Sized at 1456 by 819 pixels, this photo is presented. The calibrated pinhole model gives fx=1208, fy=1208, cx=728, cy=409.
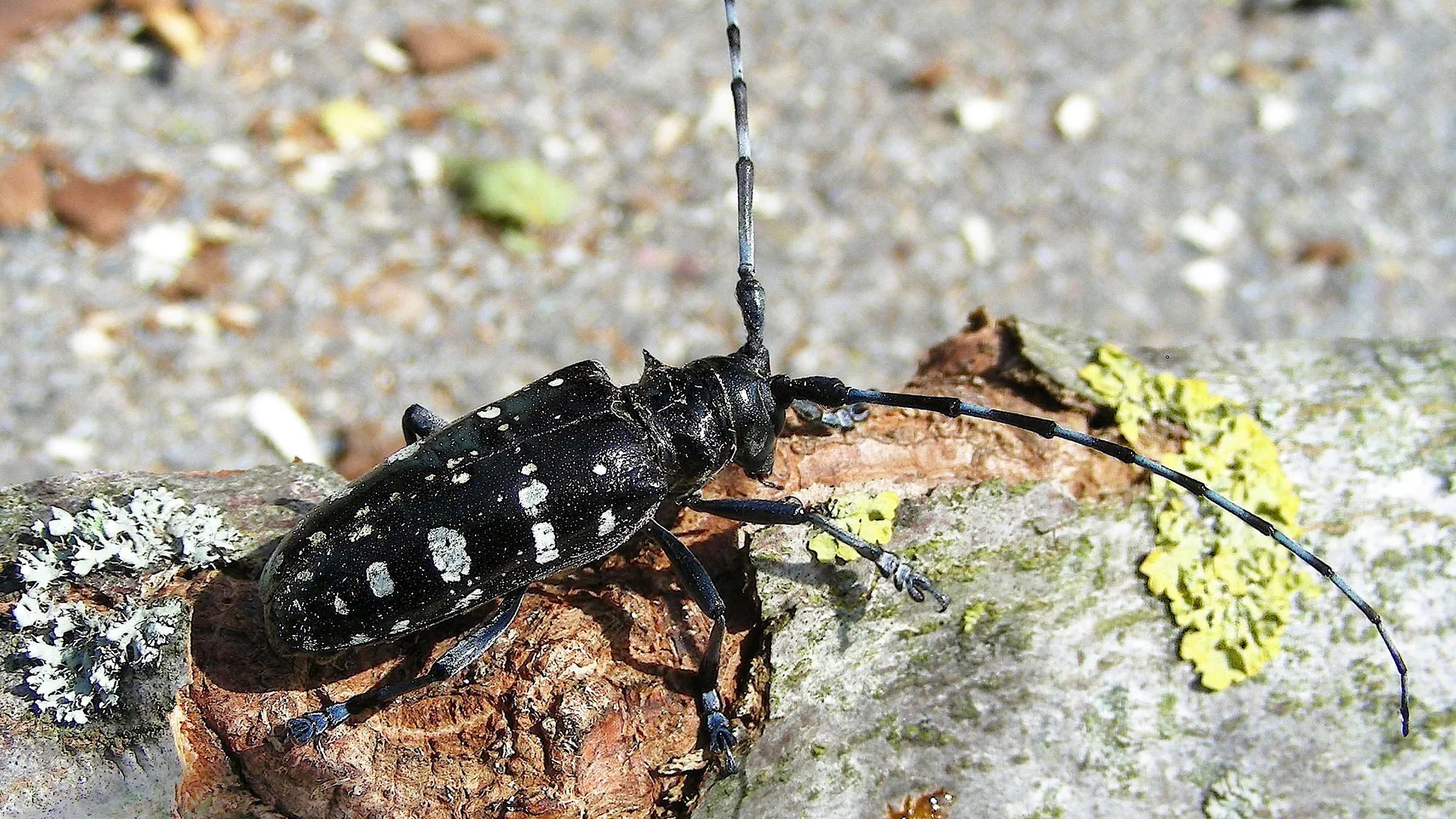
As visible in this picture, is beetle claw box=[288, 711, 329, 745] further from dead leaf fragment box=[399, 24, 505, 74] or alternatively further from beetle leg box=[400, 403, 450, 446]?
dead leaf fragment box=[399, 24, 505, 74]

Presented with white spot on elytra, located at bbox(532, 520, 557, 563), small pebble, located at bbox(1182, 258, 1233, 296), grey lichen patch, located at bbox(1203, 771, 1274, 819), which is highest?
small pebble, located at bbox(1182, 258, 1233, 296)

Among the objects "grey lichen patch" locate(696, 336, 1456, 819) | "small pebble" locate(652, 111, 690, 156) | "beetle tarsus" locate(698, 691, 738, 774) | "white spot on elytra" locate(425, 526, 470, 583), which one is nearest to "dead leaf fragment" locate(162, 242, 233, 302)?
"small pebble" locate(652, 111, 690, 156)

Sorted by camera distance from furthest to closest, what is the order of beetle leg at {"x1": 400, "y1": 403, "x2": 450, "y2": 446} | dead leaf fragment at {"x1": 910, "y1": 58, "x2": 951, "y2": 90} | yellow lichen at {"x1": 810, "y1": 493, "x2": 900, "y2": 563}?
dead leaf fragment at {"x1": 910, "y1": 58, "x2": 951, "y2": 90}
beetle leg at {"x1": 400, "y1": 403, "x2": 450, "y2": 446}
yellow lichen at {"x1": 810, "y1": 493, "x2": 900, "y2": 563}

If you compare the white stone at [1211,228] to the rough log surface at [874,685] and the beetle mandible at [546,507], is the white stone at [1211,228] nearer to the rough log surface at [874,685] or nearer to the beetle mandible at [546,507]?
the rough log surface at [874,685]

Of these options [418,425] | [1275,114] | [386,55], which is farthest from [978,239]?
[418,425]

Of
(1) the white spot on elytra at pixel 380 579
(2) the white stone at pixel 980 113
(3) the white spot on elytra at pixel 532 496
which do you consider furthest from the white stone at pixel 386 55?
(1) the white spot on elytra at pixel 380 579

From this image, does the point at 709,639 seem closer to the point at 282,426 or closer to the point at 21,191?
the point at 282,426

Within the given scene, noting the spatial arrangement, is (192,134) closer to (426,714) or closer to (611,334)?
(611,334)
